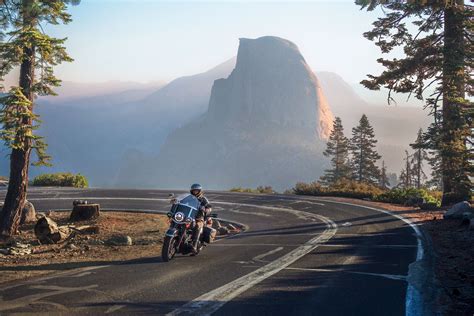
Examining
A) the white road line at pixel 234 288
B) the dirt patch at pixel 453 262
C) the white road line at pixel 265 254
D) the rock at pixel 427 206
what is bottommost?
the white road line at pixel 265 254

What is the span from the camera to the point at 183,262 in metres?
9.37

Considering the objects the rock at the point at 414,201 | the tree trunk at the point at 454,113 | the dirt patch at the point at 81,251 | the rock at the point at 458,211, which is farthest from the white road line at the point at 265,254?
the rock at the point at 414,201

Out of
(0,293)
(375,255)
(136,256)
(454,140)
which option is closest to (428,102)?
(454,140)

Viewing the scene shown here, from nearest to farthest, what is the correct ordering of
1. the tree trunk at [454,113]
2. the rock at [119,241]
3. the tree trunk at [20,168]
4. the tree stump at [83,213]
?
the rock at [119,241] → the tree trunk at [20,168] → the tree stump at [83,213] → the tree trunk at [454,113]

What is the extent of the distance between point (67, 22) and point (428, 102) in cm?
1888

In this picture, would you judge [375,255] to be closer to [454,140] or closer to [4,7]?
[4,7]

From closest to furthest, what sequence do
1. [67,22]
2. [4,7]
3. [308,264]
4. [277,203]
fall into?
[308,264], [4,7], [67,22], [277,203]

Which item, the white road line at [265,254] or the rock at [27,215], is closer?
the white road line at [265,254]

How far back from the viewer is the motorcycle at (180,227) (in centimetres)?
948

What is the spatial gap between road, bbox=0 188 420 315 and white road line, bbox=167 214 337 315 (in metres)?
0.02

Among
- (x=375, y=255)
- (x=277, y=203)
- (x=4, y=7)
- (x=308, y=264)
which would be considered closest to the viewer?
(x=308, y=264)

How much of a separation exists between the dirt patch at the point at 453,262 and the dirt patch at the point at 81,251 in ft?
22.0

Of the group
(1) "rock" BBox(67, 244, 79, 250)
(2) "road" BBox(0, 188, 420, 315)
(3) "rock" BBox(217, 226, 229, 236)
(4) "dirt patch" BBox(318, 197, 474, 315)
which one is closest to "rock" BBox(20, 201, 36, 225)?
(1) "rock" BBox(67, 244, 79, 250)

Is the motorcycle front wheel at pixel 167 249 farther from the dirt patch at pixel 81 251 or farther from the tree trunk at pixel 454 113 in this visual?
the tree trunk at pixel 454 113
